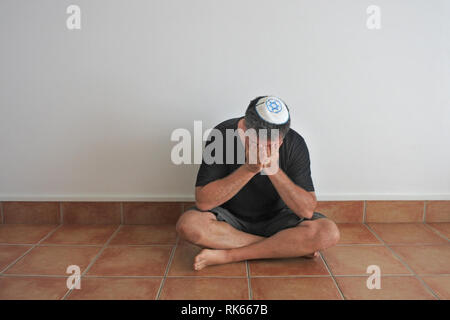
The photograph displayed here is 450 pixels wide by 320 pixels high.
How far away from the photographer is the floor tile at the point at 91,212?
2.02 metres

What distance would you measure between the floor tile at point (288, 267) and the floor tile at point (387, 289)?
105 mm

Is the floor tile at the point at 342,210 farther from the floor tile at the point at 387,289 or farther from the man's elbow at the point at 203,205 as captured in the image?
the man's elbow at the point at 203,205

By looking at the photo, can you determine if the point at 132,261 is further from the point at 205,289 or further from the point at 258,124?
the point at 258,124

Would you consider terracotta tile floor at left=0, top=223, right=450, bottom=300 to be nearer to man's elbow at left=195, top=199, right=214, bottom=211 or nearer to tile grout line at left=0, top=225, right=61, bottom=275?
tile grout line at left=0, top=225, right=61, bottom=275

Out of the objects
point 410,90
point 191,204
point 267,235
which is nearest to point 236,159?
point 267,235

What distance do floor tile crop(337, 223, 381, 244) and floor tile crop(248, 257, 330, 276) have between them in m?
0.27

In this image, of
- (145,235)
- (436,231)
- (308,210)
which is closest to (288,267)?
(308,210)

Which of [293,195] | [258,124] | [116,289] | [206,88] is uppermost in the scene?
[206,88]

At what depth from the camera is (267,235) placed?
1643 mm

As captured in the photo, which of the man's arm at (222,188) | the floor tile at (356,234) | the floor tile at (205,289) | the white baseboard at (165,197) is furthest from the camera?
the white baseboard at (165,197)

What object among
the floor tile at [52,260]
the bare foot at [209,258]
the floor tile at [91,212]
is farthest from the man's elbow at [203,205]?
the floor tile at [91,212]

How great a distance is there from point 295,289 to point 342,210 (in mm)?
739

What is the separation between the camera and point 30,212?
203 cm

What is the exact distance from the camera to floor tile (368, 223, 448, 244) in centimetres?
183
